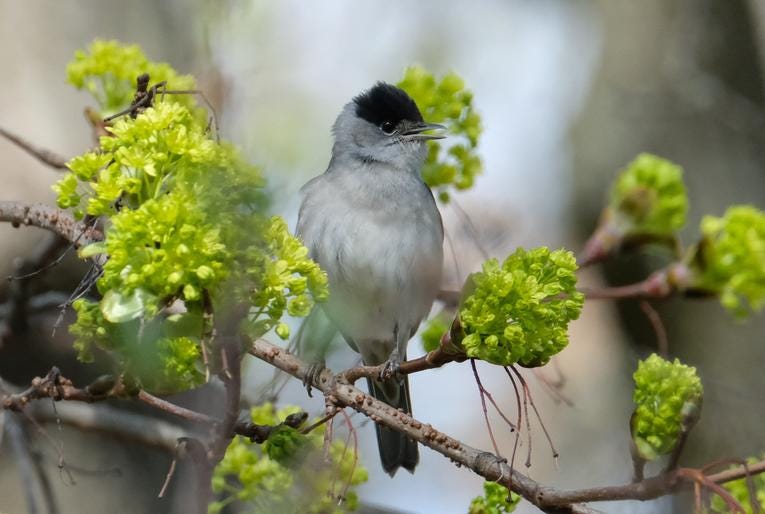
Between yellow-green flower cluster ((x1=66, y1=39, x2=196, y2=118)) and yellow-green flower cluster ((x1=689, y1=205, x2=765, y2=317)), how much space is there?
1.60 metres

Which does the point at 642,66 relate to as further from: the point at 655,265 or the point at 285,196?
the point at 285,196

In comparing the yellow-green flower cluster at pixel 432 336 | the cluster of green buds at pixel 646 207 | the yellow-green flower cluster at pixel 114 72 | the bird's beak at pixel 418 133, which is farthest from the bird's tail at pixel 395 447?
the yellow-green flower cluster at pixel 114 72

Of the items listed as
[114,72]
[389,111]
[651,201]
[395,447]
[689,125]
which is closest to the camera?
[651,201]

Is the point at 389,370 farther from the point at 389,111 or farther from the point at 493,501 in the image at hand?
the point at 389,111

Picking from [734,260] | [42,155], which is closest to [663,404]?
[734,260]

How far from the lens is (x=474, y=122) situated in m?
3.27

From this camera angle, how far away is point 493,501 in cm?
219

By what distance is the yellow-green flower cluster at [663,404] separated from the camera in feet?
6.16

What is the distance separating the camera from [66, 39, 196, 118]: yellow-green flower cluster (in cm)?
311

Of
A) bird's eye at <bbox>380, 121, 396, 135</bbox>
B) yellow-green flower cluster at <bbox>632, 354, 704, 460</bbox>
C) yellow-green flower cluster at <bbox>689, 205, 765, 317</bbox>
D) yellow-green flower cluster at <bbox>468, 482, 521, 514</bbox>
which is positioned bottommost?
yellow-green flower cluster at <bbox>468, 482, 521, 514</bbox>

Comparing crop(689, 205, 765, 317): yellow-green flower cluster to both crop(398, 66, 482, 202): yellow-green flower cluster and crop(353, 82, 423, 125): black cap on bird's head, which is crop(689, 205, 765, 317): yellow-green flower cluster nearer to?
A: crop(398, 66, 482, 202): yellow-green flower cluster

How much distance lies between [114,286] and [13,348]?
258 centimetres

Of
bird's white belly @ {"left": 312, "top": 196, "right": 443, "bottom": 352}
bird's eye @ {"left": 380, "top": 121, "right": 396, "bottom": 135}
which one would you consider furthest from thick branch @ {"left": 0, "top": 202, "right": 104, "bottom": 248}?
bird's eye @ {"left": 380, "top": 121, "right": 396, "bottom": 135}

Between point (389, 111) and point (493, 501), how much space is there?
2.60 meters
